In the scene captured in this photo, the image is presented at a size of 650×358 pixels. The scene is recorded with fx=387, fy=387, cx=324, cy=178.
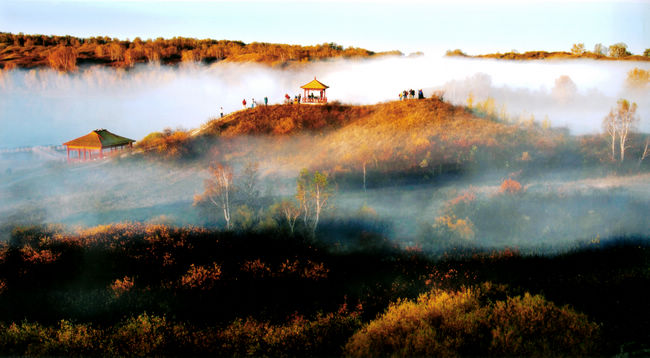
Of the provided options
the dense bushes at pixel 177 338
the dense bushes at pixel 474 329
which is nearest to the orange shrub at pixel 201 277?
the dense bushes at pixel 177 338

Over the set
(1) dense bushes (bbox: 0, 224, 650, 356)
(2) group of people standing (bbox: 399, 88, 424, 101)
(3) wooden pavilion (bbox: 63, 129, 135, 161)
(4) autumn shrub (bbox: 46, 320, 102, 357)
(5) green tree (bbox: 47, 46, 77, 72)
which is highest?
(5) green tree (bbox: 47, 46, 77, 72)

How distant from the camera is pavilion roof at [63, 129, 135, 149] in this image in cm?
766

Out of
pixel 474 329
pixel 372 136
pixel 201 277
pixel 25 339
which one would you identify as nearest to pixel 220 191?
pixel 201 277

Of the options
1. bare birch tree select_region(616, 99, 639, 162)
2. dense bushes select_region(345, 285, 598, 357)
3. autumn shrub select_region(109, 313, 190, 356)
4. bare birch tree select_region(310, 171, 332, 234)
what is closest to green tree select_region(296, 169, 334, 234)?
bare birch tree select_region(310, 171, 332, 234)

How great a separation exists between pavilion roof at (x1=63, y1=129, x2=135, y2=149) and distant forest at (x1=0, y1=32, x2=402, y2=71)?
161 cm

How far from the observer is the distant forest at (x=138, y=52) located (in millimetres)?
8250

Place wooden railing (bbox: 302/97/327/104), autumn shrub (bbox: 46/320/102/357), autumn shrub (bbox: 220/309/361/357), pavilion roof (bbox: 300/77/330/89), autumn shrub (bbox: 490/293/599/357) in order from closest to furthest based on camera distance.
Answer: autumn shrub (bbox: 490/293/599/357) → autumn shrub (bbox: 220/309/361/357) → autumn shrub (bbox: 46/320/102/357) → pavilion roof (bbox: 300/77/330/89) → wooden railing (bbox: 302/97/327/104)

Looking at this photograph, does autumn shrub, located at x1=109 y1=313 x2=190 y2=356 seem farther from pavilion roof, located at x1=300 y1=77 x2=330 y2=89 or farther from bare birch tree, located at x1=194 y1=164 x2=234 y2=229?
pavilion roof, located at x1=300 y1=77 x2=330 y2=89

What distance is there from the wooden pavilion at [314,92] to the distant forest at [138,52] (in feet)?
2.06

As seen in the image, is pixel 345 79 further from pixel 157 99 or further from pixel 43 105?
pixel 43 105

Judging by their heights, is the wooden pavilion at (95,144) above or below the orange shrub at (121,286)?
above

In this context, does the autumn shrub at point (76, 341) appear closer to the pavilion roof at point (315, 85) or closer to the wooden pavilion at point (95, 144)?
the wooden pavilion at point (95, 144)

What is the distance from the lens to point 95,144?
7664 mm

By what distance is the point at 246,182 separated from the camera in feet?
25.6
